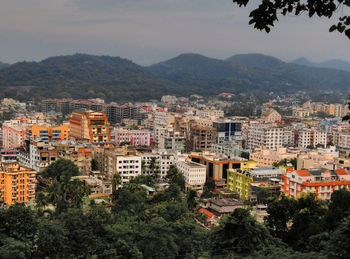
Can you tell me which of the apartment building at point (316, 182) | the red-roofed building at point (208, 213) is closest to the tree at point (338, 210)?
the apartment building at point (316, 182)

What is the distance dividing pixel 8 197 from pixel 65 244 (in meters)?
5.86

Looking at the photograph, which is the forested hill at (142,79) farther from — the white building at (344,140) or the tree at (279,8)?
the tree at (279,8)

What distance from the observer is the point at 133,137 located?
86.5 feet

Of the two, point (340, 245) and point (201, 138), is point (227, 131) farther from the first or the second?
point (340, 245)

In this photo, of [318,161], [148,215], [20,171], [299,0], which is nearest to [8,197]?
[20,171]

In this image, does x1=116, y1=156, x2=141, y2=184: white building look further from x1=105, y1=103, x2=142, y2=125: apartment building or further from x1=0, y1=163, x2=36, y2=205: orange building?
x1=105, y1=103, x2=142, y2=125: apartment building

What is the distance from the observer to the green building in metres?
14.9

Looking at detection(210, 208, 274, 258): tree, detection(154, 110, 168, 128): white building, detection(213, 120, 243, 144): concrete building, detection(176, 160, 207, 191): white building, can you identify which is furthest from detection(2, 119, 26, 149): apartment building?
detection(210, 208, 274, 258): tree

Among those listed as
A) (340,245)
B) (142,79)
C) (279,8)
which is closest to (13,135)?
(340,245)

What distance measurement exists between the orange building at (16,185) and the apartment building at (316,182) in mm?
7210

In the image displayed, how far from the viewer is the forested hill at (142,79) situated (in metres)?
62.8

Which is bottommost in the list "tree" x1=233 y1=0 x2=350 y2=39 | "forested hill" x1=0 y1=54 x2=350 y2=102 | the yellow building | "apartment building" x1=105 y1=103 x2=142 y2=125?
the yellow building

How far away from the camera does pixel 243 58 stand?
6585 inches

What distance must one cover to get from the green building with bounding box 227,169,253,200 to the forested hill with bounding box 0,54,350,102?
41393mm
